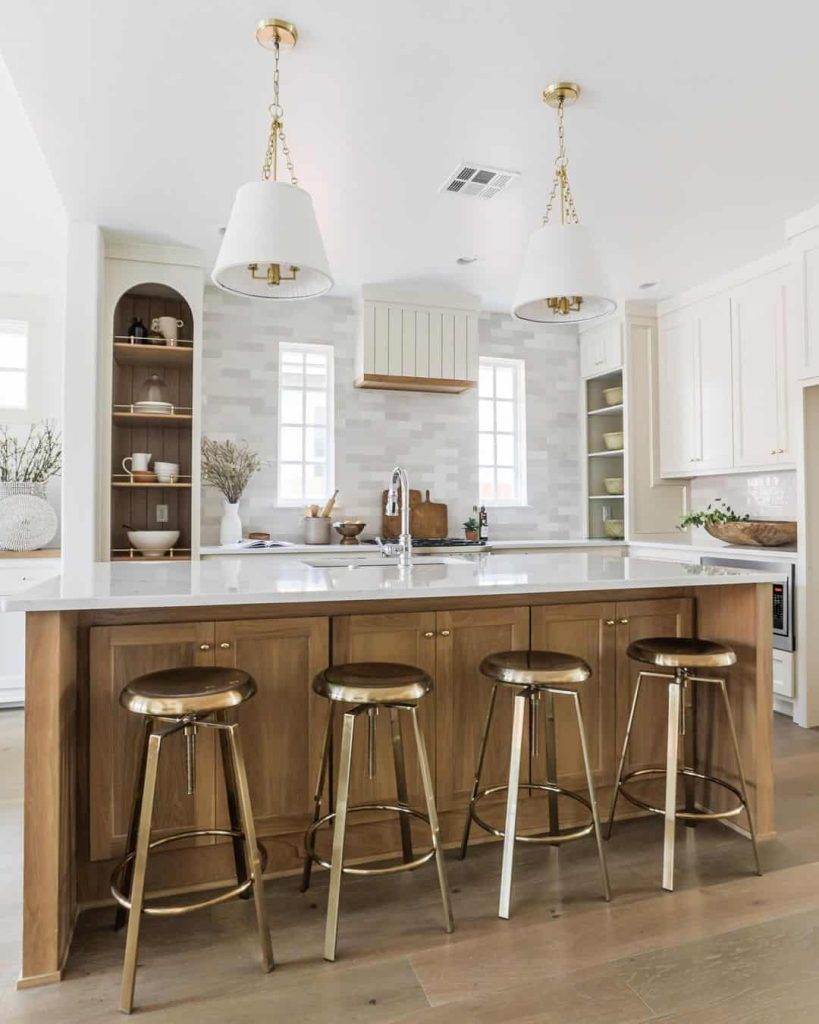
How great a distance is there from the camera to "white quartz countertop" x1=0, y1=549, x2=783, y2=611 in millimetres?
1784

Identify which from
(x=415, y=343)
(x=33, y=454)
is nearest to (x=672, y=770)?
(x=415, y=343)

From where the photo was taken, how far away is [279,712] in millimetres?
2176

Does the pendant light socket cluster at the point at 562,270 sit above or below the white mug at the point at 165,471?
above

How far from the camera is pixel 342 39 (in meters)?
2.42

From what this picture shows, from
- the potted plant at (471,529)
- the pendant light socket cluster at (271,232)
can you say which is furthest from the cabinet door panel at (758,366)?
the pendant light socket cluster at (271,232)

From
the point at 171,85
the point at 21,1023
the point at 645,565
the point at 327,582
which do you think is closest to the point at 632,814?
the point at 645,565

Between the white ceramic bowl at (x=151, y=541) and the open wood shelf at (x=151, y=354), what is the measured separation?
1066 millimetres

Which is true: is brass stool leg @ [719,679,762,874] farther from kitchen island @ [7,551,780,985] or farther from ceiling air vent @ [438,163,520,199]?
ceiling air vent @ [438,163,520,199]

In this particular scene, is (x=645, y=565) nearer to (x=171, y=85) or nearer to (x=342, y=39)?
(x=342, y=39)

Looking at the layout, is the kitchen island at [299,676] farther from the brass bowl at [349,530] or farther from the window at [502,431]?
the window at [502,431]

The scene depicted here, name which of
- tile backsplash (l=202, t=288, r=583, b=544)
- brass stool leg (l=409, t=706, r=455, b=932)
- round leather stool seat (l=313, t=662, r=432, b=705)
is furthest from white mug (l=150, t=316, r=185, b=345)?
brass stool leg (l=409, t=706, r=455, b=932)

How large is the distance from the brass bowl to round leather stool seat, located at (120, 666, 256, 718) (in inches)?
119

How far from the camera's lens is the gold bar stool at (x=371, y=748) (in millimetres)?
1838

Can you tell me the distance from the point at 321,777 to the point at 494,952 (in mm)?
676
